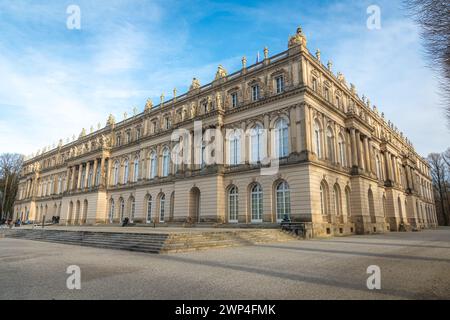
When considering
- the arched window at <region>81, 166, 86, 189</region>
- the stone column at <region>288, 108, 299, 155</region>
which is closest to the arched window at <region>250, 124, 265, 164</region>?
the stone column at <region>288, 108, 299, 155</region>

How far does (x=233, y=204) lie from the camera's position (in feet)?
92.8

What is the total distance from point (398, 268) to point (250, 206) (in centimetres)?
1833

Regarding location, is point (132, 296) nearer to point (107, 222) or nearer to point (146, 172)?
point (146, 172)

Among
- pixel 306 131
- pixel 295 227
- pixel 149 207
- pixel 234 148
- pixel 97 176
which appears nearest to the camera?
pixel 295 227

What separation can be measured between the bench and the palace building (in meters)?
0.82

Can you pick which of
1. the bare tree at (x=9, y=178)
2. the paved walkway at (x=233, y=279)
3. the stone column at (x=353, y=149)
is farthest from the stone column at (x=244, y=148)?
the bare tree at (x=9, y=178)

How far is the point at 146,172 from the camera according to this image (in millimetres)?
39094

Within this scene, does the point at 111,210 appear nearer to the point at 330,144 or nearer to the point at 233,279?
the point at 330,144

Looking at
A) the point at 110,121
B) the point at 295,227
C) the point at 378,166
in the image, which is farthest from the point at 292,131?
the point at 110,121

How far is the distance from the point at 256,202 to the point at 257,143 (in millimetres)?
5710

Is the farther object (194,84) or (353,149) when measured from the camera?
(194,84)

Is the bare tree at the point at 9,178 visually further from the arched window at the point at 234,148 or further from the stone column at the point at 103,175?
the arched window at the point at 234,148

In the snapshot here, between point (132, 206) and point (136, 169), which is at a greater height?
point (136, 169)

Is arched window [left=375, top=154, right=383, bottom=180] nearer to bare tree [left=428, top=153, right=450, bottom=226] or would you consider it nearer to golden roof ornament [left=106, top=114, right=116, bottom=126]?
golden roof ornament [left=106, top=114, right=116, bottom=126]
